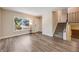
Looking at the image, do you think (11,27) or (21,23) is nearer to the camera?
(21,23)

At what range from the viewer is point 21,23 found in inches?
146

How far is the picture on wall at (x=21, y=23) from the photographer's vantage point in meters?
3.74

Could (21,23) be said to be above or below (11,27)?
above

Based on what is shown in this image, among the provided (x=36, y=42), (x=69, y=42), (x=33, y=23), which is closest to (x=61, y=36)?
(x=69, y=42)

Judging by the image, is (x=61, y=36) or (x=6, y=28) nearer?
(x=6, y=28)

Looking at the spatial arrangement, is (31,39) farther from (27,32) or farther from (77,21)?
(77,21)

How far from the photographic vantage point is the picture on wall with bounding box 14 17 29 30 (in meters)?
3.74

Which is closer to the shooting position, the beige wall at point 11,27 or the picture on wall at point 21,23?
the picture on wall at point 21,23

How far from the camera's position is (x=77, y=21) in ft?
13.4

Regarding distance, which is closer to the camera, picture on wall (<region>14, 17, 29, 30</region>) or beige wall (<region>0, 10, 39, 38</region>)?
picture on wall (<region>14, 17, 29, 30</region>)

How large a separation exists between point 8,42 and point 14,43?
0.27 metres
